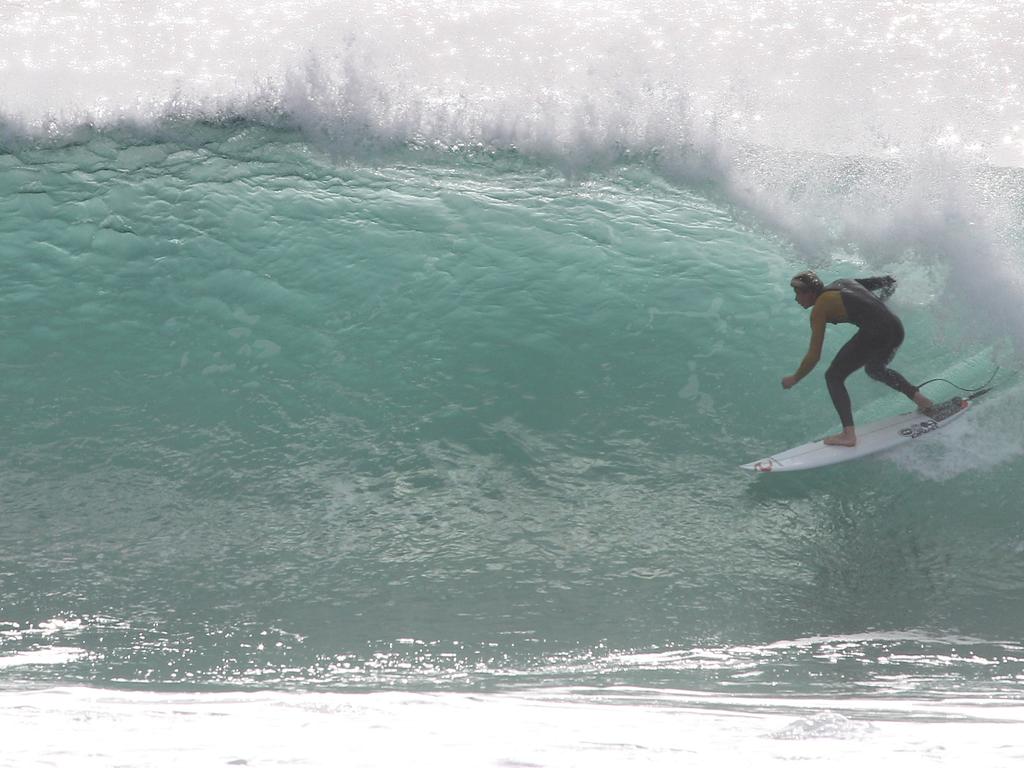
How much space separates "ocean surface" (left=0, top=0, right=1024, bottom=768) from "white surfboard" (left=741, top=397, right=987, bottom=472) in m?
0.14

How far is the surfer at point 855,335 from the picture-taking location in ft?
22.8

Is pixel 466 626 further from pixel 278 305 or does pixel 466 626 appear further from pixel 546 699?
pixel 278 305

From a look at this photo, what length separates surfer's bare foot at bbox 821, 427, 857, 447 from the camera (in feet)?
24.2

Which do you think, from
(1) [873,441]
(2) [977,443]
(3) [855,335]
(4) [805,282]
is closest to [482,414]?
(4) [805,282]

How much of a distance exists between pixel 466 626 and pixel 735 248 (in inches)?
202

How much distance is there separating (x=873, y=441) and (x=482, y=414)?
2.78 metres

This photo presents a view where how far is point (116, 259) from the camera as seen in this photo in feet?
30.9

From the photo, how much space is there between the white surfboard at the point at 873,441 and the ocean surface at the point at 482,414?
14 cm

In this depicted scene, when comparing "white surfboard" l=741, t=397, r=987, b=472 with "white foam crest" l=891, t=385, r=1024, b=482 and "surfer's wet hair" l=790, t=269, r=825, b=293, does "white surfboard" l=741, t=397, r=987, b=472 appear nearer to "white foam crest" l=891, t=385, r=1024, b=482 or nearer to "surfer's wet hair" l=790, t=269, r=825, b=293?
"white foam crest" l=891, t=385, r=1024, b=482

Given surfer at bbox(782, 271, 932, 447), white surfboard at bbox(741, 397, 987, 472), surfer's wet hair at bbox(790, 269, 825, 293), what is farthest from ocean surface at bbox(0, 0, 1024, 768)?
surfer's wet hair at bbox(790, 269, 825, 293)

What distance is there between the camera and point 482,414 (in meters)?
7.95

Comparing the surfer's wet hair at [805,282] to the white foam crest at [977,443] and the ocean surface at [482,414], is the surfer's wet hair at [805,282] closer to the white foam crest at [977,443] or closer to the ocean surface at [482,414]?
the ocean surface at [482,414]

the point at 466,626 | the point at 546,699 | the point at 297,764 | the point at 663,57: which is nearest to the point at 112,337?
the point at 466,626

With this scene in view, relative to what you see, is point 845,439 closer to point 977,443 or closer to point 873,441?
point 873,441
